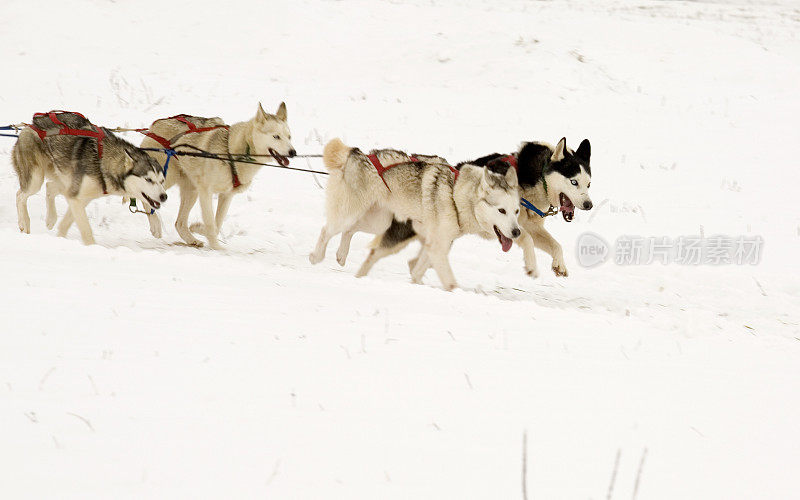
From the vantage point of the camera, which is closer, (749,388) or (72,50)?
(749,388)

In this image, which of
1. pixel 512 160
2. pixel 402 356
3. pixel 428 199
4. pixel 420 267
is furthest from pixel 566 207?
pixel 402 356

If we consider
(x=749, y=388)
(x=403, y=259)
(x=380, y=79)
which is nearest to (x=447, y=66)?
(x=380, y=79)

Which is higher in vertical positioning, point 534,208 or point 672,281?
point 534,208

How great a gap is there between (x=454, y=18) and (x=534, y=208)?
45.3 feet

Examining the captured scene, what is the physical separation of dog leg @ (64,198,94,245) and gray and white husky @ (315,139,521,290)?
2.16 meters

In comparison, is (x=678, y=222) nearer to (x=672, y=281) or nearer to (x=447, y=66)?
(x=672, y=281)

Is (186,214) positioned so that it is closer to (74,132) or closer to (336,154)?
(74,132)

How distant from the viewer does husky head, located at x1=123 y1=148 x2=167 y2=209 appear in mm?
6539

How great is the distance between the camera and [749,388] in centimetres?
339

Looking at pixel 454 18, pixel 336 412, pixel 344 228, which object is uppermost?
pixel 454 18

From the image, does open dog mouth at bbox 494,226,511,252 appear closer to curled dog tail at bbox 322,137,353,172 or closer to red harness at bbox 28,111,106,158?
curled dog tail at bbox 322,137,353,172

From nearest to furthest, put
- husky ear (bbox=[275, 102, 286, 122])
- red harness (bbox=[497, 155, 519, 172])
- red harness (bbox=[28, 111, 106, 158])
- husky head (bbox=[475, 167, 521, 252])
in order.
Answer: husky head (bbox=[475, 167, 521, 252]) → red harness (bbox=[497, 155, 519, 172]) → red harness (bbox=[28, 111, 106, 158]) → husky ear (bbox=[275, 102, 286, 122])

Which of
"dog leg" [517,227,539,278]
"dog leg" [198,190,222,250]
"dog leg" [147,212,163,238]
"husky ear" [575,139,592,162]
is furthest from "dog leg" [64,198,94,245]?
"husky ear" [575,139,592,162]

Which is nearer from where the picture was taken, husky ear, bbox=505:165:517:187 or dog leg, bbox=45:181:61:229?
husky ear, bbox=505:165:517:187
